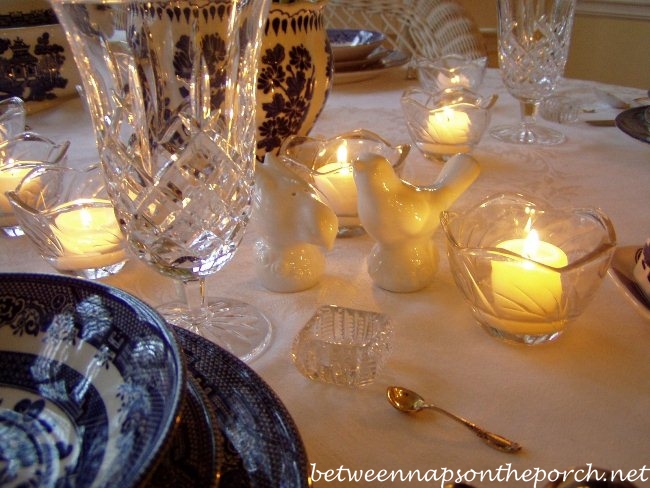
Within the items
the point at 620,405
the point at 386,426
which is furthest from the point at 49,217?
the point at 620,405

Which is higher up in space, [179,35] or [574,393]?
[179,35]

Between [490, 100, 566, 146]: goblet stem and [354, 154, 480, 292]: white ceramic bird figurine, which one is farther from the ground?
[354, 154, 480, 292]: white ceramic bird figurine

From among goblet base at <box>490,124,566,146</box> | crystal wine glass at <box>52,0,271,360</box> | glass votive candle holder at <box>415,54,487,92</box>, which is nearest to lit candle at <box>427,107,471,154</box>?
goblet base at <box>490,124,566,146</box>

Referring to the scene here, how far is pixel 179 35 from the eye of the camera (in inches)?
14.0

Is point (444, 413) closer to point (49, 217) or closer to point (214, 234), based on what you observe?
point (214, 234)

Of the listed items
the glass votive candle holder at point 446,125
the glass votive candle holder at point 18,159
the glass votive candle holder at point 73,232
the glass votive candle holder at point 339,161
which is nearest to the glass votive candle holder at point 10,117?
the glass votive candle holder at point 18,159

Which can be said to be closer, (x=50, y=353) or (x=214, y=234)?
(x=50, y=353)

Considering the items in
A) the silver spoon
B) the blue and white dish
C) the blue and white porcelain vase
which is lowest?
the silver spoon

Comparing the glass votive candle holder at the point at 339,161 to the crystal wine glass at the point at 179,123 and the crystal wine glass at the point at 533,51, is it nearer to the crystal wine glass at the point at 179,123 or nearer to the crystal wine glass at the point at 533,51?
the crystal wine glass at the point at 179,123

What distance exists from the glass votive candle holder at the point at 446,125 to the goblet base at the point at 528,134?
0.31 ft

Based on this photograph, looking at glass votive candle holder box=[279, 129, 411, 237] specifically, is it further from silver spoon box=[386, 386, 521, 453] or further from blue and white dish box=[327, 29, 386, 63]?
blue and white dish box=[327, 29, 386, 63]

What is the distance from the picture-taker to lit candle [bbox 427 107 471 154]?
2.36 ft

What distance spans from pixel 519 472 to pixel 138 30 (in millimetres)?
333

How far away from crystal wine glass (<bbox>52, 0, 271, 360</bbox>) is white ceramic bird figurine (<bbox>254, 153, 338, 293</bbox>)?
3 cm
